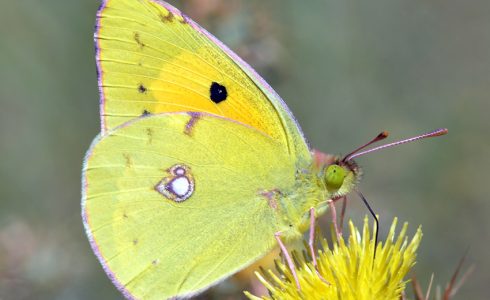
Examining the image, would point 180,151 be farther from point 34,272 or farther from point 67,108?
point 67,108

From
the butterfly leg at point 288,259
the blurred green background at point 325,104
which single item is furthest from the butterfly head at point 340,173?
the blurred green background at point 325,104

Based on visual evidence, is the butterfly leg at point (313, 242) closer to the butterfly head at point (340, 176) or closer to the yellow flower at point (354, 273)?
the yellow flower at point (354, 273)

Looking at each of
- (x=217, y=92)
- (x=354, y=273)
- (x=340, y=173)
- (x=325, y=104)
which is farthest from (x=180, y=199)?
(x=325, y=104)

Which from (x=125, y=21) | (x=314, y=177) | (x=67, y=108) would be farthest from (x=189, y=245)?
(x=67, y=108)

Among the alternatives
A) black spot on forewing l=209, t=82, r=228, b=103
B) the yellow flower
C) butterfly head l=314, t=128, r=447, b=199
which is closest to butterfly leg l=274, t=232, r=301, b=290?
the yellow flower

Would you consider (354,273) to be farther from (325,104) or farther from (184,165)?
(325,104)
